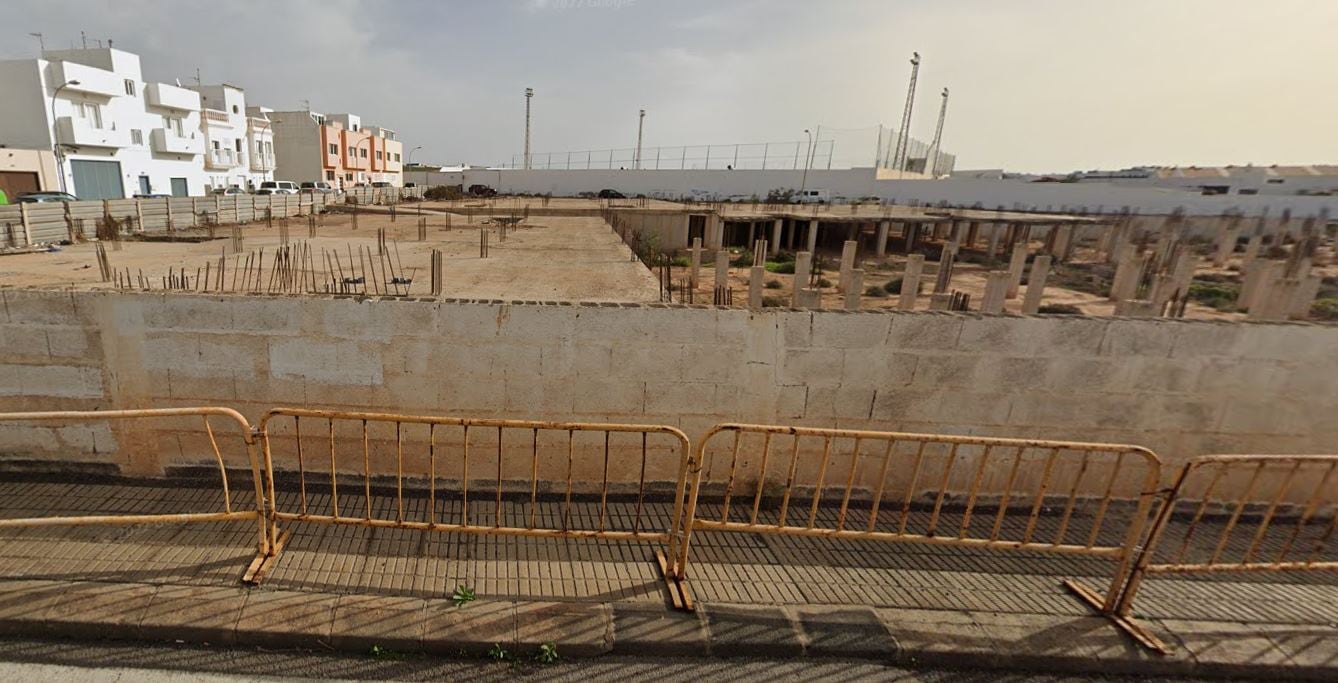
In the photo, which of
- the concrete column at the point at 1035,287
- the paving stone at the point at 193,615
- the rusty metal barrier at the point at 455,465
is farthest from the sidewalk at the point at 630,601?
the concrete column at the point at 1035,287

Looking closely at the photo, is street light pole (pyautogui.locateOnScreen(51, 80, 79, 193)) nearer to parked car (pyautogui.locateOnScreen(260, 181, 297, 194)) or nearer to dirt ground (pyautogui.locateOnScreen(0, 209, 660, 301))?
parked car (pyautogui.locateOnScreen(260, 181, 297, 194))

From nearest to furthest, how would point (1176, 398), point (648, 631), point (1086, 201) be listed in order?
1. point (648, 631)
2. point (1176, 398)
3. point (1086, 201)

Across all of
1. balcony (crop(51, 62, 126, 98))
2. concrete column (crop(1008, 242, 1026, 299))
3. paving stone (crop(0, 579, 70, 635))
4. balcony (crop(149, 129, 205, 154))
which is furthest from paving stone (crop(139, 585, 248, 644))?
balcony (crop(149, 129, 205, 154))

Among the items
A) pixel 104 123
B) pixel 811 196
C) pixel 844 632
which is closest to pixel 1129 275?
pixel 844 632

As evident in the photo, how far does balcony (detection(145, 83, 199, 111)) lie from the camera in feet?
124

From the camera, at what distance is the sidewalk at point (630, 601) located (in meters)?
2.94

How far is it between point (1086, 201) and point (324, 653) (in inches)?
1941

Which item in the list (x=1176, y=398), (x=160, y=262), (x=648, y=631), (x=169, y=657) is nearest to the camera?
(x=169, y=657)

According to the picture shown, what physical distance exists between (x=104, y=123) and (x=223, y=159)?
11.0 meters

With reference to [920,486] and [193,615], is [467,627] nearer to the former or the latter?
[193,615]

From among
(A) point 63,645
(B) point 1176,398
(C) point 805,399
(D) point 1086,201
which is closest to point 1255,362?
(B) point 1176,398

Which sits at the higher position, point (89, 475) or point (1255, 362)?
point (1255, 362)

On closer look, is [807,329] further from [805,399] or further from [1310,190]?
[1310,190]

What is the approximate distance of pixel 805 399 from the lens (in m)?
4.83
